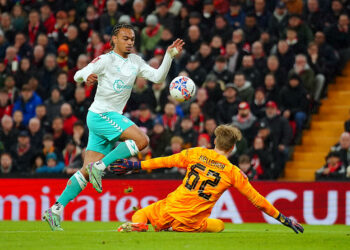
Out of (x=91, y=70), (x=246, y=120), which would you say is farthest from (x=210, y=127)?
(x=91, y=70)

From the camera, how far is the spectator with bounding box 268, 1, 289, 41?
55.8 feet

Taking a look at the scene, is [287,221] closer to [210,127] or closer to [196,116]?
[210,127]

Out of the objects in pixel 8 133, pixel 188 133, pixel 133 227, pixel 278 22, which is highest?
pixel 278 22

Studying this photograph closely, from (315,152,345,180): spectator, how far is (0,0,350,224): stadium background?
0.09 ft

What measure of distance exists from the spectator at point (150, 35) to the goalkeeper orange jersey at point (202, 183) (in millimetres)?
9175

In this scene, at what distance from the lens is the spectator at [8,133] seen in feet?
55.3

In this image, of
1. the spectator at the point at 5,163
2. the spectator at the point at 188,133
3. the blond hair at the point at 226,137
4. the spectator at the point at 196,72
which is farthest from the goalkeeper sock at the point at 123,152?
the spectator at the point at 196,72

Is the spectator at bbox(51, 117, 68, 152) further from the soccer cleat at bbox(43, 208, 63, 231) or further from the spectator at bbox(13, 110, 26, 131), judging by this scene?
the soccer cleat at bbox(43, 208, 63, 231)

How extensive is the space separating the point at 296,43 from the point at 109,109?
7489 millimetres

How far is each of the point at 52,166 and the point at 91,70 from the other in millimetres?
6316

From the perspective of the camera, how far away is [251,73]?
16.4 m

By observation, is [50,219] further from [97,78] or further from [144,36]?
[144,36]

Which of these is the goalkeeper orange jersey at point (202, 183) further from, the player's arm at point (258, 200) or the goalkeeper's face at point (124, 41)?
the goalkeeper's face at point (124, 41)

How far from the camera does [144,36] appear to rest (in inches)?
719
